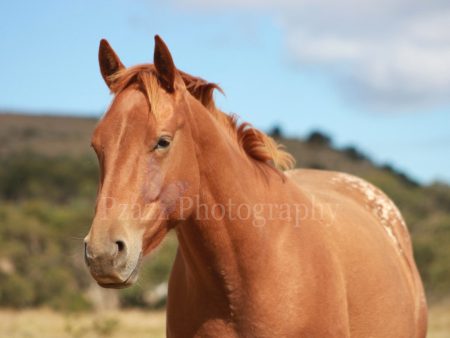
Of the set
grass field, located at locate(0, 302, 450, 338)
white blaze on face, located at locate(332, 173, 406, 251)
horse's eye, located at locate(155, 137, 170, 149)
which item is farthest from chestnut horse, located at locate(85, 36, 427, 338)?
grass field, located at locate(0, 302, 450, 338)

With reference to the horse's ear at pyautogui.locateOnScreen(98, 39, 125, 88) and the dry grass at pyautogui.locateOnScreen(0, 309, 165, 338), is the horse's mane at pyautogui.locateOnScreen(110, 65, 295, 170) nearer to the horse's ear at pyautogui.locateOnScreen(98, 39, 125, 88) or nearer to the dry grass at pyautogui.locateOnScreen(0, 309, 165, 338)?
the horse's ear at pyautogui.locateOnScreen(98, 39, 125, 88)

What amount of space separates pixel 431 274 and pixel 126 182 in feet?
73.8

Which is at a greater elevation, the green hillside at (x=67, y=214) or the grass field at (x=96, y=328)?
the grass field at (x=96, y=328)

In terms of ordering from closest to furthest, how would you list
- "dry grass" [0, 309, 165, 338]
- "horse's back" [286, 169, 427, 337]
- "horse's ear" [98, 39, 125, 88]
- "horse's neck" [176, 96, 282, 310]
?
"horse's neck" [176, 96, 282, 310], "horse's ear" [98, 39, 125, 88], "horse's back" [286, 169, 427, 337], "dry grass" [0, 309, 165, 338]

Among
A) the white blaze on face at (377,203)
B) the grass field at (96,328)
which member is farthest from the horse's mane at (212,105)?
the grass field at (96,328)

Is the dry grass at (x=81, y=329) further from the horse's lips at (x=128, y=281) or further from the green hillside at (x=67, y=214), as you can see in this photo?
the horse's lips at (x=128, y=281)

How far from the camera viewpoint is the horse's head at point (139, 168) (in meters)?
3.44

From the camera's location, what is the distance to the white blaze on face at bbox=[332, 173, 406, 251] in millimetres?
6418

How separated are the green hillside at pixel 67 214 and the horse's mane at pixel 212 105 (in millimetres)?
855

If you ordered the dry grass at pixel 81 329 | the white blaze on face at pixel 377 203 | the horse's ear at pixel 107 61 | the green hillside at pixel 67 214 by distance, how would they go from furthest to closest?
the green hillside at pixel 67 214 → the dry grass at pixel 81 329 → the white blaze on face at pixel 377 203 → the horse's ear at pixel 107 61

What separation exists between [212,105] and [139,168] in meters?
0.84

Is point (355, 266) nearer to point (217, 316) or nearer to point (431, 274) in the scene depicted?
point (217, 316)

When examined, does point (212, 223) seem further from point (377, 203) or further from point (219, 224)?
point (377, 203)

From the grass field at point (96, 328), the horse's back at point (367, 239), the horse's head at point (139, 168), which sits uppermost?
the horse's head at point (139, 168)
